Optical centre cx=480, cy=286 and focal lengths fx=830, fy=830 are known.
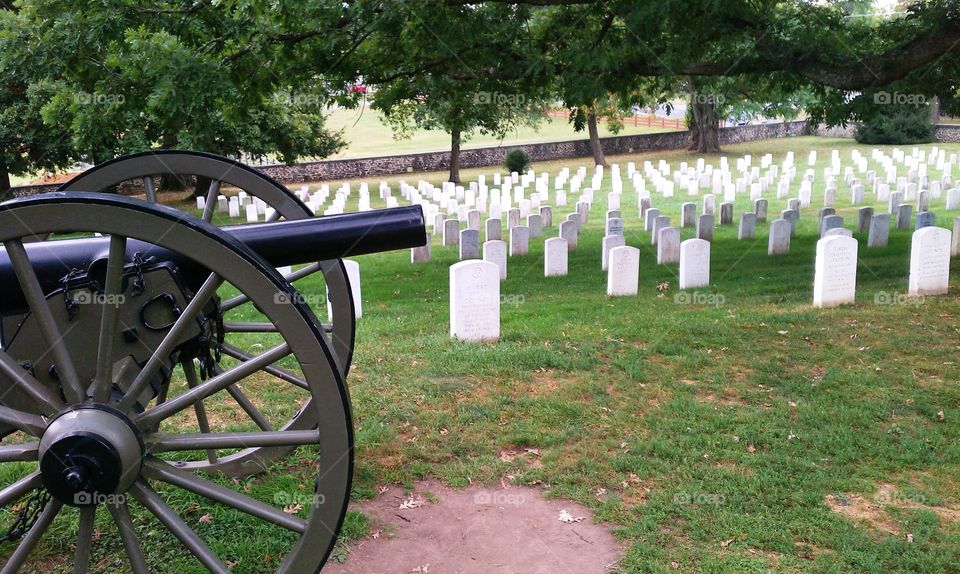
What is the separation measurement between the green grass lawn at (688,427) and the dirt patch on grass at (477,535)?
0.11 metres

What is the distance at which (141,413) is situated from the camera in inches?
133

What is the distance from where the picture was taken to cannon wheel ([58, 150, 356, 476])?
451 centimetres

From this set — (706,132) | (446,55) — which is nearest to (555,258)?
(446,55)

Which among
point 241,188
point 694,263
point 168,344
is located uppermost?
point 241,188

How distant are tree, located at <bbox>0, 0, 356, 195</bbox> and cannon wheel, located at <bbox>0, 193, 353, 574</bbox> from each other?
20.4 feet

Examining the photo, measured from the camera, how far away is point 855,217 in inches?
714

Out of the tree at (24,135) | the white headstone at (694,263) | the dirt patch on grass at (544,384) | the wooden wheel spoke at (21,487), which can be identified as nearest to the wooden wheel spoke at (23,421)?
the wooden wheel spoke at (21,487)

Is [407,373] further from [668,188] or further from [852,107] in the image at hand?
[668,188]

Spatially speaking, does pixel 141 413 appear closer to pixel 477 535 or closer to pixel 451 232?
pixel 477 535

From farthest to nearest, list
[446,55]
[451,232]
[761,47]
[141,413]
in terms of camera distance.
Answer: [451,232]
[446,55]
[761,47]
[141,413]

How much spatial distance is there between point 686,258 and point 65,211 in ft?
29.3

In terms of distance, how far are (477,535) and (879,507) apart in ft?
7.36

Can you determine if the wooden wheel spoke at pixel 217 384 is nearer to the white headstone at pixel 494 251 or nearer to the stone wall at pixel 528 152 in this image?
the white headstone at pixel 494 251

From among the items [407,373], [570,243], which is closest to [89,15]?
[407,373]
